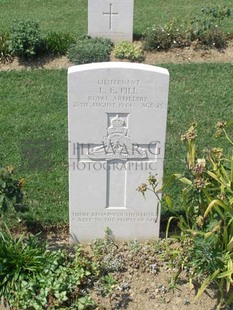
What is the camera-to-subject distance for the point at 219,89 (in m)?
8.34

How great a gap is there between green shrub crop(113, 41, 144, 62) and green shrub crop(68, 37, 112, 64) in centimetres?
16

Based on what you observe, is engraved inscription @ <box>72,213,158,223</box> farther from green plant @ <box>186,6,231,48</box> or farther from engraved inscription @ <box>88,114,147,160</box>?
green plant @ <box>186,6,231,48</box>

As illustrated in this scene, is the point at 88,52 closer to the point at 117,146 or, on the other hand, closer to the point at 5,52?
the point at 5,52

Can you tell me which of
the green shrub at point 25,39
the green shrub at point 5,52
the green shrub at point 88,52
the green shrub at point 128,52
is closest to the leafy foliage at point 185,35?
the green shrub at point 128,52

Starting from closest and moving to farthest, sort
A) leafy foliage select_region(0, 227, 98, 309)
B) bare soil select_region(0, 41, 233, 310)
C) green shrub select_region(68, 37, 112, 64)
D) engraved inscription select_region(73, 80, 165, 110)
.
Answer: leafy foliage select_region(0, 227, 98, 309)
engraved inscription select_region(73, 80, 165, 110)
bare soil select_region(0, 41, 233, 310)
green shrub select_region(68, 37, 112, 64)

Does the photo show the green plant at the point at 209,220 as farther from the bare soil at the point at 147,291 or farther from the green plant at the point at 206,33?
the green plant at the point at 206,33

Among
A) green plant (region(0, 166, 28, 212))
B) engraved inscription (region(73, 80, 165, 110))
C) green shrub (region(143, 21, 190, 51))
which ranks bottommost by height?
green plant (region(0, 166, 28, 212))

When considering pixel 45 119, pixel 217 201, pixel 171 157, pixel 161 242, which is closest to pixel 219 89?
pixel 171 157

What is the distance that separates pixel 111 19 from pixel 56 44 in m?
1.03

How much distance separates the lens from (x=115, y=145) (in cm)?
482

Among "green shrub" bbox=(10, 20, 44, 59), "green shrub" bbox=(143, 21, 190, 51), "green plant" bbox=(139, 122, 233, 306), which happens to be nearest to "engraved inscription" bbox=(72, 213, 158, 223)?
"green plant" bbox=(139, 122, 233, 306)

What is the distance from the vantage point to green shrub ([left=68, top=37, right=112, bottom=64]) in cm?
898

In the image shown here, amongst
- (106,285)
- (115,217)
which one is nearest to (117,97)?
(115,217)

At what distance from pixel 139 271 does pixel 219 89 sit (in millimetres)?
4090
